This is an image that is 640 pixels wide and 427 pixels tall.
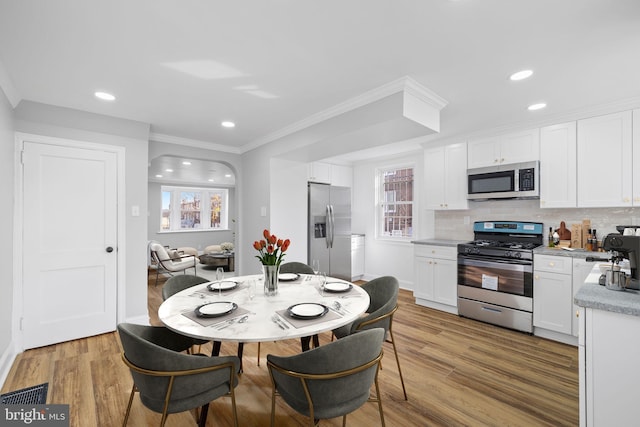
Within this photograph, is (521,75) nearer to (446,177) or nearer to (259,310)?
(446,177)

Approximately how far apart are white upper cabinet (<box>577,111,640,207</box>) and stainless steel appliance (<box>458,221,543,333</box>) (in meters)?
0.68

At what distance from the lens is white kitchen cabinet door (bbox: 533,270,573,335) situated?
2.94 meters

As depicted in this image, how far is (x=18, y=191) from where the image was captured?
109 inches

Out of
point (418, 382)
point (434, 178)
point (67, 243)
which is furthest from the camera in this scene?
point (434, 178)

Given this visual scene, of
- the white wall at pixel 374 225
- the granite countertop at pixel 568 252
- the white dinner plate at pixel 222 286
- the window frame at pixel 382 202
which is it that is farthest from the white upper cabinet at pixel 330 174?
the granite countertop at pixel 568 252

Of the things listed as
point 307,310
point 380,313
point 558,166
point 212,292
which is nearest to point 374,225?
point 558,166

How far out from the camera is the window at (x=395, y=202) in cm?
518

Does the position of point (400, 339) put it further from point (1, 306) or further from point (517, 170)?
point (1, 306)

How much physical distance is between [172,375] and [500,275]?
342cm

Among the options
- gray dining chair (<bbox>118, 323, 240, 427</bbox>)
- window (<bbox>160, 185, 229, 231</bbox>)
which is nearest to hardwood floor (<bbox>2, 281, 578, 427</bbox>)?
gray dining chair (<bbox>118, 323, 240, 427</bbox>)

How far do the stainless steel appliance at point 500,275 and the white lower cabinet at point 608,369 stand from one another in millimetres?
2087

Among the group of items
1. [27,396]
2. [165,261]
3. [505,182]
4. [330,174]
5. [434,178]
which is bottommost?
[27,396]

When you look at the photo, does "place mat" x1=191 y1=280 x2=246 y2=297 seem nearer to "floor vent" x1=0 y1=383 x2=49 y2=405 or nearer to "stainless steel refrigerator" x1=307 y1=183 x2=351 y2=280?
"floor vent" x1=0 y1=383 x2=49 y2=405

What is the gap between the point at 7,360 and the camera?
2.47m
